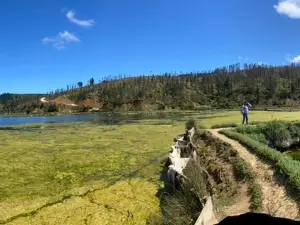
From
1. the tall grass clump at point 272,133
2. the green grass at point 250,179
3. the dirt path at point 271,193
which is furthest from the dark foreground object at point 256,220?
the tall grass clump at point 272,133

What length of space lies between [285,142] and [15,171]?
22.6 meters

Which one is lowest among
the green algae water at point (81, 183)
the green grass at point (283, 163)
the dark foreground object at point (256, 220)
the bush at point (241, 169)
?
the green algae water at point (81, 183)

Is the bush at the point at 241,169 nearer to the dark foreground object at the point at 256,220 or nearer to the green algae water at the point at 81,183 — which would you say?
the green algae water at the point at 81,183

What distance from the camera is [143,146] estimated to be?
34.9m

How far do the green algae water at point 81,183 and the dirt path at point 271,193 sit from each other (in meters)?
4.73

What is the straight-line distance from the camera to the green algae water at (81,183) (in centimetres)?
1581

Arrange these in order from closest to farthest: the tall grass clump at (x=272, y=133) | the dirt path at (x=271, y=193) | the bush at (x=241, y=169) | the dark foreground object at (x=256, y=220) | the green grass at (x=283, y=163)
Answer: the dark foreground object at (x=256, y=220) → the dirt path at (x=271, y=193) → the green grass at (x=283, y=163) → the bush at (x=241, y=169) → the tall grass clump at (x=272, y=133)

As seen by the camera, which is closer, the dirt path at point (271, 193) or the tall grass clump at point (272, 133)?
the dirt path at point (271, 193)

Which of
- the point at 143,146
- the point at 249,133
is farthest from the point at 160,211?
the point at 143,146

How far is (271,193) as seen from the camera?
14.1 metres

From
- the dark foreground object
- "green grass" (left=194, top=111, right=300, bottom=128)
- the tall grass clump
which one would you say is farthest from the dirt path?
"green grass" (left=194, top=111, right=300, bottom=128)

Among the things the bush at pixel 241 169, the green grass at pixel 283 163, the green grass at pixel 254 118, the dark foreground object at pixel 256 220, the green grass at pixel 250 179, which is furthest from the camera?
the green grass at pixel 254 118

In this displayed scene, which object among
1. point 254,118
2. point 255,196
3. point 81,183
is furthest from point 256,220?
point 254,118

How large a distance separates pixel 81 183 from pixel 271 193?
38.6 ft
